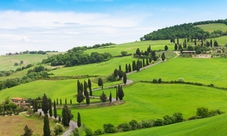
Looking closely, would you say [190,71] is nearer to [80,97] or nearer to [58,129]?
[80,97]

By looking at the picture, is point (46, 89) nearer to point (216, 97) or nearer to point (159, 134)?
point (216, 97)

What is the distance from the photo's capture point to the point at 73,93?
447 feet

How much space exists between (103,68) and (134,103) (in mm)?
83451

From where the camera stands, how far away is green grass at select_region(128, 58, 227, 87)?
130875 mm

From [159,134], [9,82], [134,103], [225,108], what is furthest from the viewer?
[9,82]

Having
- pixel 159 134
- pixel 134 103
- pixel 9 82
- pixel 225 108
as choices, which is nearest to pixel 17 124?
pixel 134 103

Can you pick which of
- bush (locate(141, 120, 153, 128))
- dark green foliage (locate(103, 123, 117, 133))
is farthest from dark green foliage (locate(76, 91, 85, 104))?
bush (locate(141, 120, 153, 128))

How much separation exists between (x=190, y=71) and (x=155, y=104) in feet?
171

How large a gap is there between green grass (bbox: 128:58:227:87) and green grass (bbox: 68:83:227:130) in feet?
47.7

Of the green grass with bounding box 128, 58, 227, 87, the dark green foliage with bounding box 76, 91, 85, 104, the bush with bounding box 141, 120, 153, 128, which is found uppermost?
the green grass with bounding box 128, 58, 227, 87

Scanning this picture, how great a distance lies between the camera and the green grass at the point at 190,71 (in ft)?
429

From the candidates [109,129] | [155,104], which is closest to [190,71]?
[155,104]

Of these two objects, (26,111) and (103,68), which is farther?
(103,68)

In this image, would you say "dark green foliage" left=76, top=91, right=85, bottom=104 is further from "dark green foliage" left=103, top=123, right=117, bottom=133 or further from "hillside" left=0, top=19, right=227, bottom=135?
"dark green foliage" left=103, top=123, right=117, bottom=133
